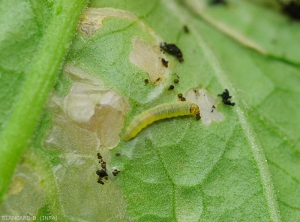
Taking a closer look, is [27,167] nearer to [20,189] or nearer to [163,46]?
[20,189]

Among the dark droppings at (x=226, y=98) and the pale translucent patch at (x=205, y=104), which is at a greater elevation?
the dark droppings at (x=226, y=98)

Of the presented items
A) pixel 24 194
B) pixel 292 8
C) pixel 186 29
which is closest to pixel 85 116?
pixel 24 194

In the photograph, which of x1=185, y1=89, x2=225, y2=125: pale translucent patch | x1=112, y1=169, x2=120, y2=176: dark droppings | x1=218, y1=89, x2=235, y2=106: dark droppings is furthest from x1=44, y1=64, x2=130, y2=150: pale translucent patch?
x1=218, y1=89, x2=235, y2=106: dark droppings

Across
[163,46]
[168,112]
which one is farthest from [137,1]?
[168,112]

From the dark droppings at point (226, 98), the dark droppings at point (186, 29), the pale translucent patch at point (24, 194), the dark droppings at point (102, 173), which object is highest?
the dark droppings at point (186, 29)

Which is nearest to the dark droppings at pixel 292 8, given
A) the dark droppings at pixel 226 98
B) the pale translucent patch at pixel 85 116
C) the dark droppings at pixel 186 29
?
the dark droppings at pixel 186 29

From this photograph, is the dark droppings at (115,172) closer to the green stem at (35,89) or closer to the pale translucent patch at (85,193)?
the pale translucent patch at (85,193)

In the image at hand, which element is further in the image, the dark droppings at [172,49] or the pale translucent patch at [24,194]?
the dark droppings at [172,49]
